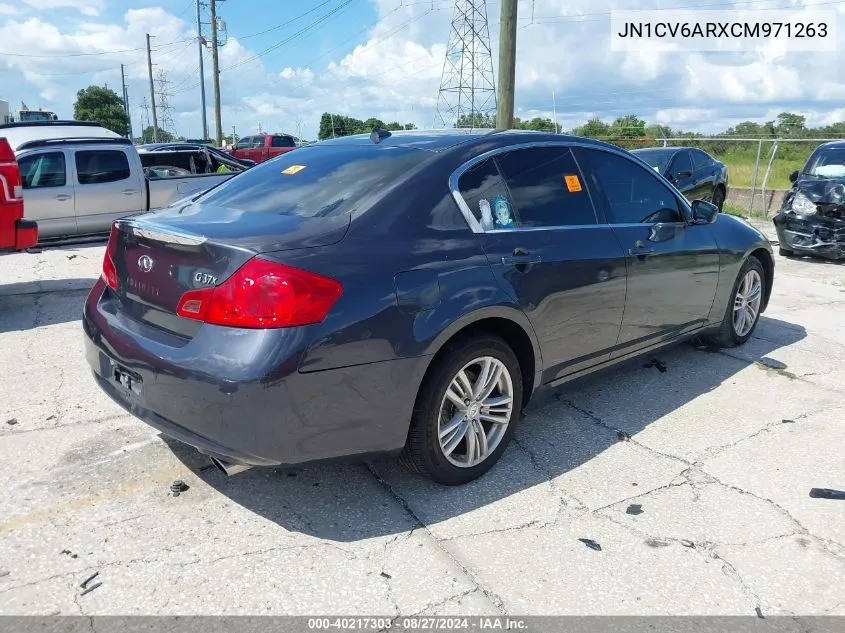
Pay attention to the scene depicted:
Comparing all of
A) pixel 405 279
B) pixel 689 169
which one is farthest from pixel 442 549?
pixel 689 169

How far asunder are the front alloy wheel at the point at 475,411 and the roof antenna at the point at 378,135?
146 cm

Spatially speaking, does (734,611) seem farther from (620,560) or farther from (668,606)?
(620,560)

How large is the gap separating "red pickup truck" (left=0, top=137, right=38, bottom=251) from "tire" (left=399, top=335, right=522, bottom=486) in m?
5.34

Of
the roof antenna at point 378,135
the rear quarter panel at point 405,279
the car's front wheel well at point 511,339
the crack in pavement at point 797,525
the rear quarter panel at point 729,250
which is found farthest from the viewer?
the rear quarter panel at point 729,250

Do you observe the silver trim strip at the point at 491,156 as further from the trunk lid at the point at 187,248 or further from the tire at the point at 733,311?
the tire at the point at 733,311

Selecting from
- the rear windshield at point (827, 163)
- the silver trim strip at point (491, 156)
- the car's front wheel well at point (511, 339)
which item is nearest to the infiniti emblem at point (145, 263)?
the car's front wheel well at point (511, 339)

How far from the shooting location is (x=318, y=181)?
3561 millimetres

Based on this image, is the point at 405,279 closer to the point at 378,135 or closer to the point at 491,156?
the point at 491,156

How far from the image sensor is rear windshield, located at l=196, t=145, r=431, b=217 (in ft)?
10.9

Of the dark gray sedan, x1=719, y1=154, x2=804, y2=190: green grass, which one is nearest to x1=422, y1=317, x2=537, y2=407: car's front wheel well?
the dark gray sedan

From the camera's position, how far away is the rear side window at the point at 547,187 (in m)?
3.73

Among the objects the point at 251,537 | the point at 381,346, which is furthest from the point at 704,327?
the point at 251,537

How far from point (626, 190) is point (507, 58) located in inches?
292

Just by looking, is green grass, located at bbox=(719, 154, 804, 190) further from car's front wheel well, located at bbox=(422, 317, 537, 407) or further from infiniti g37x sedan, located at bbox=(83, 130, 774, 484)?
car's front wheel well, located at bbox=(422, 317, 537, 407)
